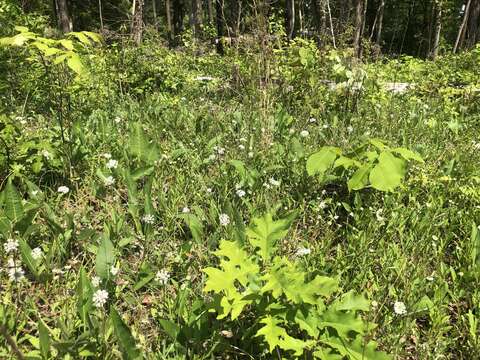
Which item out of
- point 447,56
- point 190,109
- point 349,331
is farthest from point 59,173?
point 447,56

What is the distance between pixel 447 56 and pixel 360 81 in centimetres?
469

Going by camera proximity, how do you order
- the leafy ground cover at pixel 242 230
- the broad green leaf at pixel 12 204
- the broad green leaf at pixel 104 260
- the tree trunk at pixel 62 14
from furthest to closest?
the tree trunk at pixel 62 14 → the broad green leaf at pixel 12 204 → the broad green leaf at pixel 104 260 → the leafy ground cover at pixel 242 230

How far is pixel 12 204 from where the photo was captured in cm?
230

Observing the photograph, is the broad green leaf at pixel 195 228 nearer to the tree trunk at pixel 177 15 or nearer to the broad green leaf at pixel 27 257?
the broad green leaf at pixel 27 257

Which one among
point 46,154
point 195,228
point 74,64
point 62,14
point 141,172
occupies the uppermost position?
point 74,64

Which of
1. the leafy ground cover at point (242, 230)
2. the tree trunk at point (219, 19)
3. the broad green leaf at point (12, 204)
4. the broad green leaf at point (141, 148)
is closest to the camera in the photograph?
the leafy ground cover at point (242, 230)

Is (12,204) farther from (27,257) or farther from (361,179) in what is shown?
(361,179)

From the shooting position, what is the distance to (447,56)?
803 centimetres

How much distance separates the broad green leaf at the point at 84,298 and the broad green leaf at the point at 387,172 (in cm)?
163

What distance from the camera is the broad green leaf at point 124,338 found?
1.59 m

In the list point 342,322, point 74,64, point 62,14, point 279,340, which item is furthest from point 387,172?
point 62,14

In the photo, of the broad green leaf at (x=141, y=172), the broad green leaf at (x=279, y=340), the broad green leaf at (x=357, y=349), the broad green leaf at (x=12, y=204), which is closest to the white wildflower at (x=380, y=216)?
the broad green leaf at (x=357, y=349)

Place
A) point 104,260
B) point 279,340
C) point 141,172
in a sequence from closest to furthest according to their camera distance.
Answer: point 279,340 < point 104,260 < point 141,172

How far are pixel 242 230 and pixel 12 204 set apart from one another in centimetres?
132
